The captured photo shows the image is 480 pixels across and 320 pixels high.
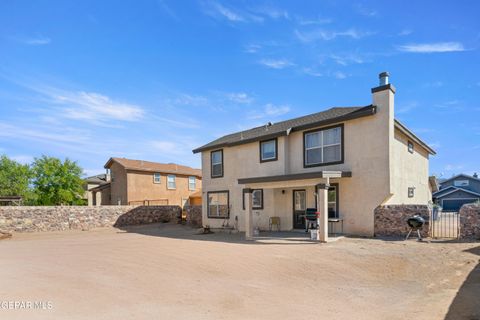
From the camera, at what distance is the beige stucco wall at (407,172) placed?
14609 mm

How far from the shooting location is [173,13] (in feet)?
47.2

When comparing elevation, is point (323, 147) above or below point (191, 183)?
above

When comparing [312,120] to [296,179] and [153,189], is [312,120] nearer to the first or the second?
[296,179]

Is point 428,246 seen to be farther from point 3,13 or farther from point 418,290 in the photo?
point 3,13

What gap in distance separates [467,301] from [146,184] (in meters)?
30.1

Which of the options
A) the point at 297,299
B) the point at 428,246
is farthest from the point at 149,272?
the point at 428,246

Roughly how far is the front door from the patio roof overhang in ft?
6.73

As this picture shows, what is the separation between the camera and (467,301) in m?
5.99

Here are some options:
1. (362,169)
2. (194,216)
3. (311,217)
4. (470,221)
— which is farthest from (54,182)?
(470,221)

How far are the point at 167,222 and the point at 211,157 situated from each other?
9410 mm

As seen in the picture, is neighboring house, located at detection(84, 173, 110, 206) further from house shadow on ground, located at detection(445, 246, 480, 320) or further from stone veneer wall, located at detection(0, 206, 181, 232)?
house shadow on ground, located at detection(445, 246, 480, 320)

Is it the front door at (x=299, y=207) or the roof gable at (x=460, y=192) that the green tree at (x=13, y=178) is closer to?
the front door at (x=299, y=207)

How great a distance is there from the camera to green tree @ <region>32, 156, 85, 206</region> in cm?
3359

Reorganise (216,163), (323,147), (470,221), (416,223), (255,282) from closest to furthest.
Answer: (255,282) → (470,221) → (416,223) → (323,147) → (216,163)
